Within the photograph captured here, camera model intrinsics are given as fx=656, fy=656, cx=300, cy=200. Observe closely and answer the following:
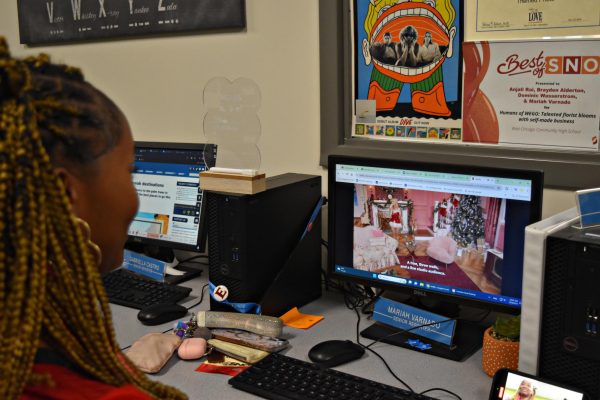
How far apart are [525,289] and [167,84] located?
1.38m

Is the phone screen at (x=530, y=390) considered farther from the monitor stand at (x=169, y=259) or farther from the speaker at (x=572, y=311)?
the monitor stand at (x=169, y=259)

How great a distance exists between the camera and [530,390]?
1.15m

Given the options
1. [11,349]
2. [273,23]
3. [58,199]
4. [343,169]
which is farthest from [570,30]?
[11,349]

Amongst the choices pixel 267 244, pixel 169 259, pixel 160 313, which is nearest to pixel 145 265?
pixel 169 259

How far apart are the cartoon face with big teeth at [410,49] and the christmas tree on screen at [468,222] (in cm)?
31

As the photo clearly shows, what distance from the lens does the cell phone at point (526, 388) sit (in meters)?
1.14

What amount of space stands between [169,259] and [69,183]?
4.38ft

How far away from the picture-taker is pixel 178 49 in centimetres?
209

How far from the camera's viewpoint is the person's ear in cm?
73

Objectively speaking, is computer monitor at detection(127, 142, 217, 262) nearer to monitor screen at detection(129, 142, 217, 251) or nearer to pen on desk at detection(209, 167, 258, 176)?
monitor screen at detection(129, 142, 217, 251)

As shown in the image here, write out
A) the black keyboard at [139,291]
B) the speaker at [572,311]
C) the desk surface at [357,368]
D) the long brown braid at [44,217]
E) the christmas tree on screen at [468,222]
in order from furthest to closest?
the black keyboard at [139,291] → the christmas tree on screen at [468,222] → the desk surface at [357,368] → the speaker at [572,311] → the long brown braid at [44,217]

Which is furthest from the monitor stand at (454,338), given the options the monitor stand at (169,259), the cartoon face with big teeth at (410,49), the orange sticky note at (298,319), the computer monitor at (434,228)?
the monitor stand at (169,259)

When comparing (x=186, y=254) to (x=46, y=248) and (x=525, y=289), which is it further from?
(x=46, y=248)

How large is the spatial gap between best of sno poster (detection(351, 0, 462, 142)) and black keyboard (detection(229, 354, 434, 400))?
0.67 meters
